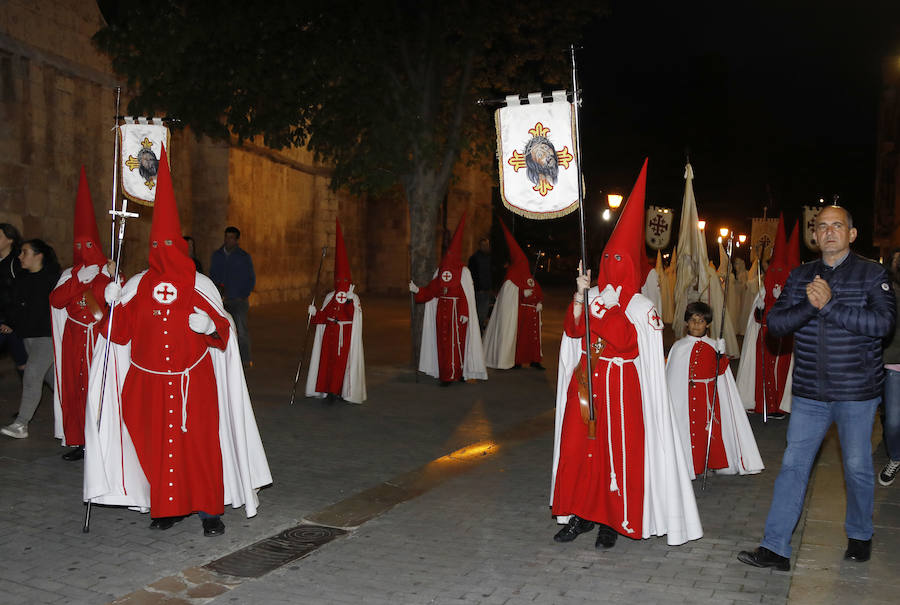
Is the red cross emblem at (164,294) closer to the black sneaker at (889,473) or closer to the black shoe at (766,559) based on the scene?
the black shoe at (766,559)

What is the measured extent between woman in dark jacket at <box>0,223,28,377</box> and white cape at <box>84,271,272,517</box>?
277cm

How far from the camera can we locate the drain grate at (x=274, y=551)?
16.8 feet

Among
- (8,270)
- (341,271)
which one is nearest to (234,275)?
(341,271)

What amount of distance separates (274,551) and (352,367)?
16.7 feet

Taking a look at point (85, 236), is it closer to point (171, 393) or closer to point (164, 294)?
point (164, 294)

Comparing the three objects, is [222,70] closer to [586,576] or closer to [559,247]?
[586,576]

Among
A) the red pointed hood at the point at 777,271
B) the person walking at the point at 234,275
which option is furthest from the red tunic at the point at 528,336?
the person walking at the point at 234,275

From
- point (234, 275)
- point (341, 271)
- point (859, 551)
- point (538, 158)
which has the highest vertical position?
point (538, 158)

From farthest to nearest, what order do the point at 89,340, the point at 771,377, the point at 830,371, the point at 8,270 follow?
the point at 771,377 → the point at 8,270 → the point at 89,340 → the point at 830,371

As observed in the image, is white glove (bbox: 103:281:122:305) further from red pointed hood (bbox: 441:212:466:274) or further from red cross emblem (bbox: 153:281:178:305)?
red pointed hood (bbox: 441:212:466:274)

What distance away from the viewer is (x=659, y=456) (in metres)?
5.49

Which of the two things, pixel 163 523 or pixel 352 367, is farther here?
pixel 352 367

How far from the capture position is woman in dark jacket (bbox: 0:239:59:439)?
26.7 feet

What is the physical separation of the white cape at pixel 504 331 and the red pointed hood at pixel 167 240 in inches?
337
